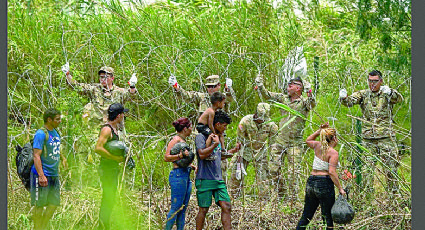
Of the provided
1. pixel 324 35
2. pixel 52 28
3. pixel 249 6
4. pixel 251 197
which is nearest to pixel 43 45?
pixel 52 28

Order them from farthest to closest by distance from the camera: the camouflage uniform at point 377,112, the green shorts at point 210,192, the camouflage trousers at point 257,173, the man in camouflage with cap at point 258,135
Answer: the man in camouflage with cap at point 258,135
the camouflage uniform at point 377,112
the camouflage trousers at point 257,173
the green shorts at point 210,192

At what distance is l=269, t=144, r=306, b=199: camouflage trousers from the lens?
7.88m

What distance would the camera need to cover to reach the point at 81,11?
1230 centimetres

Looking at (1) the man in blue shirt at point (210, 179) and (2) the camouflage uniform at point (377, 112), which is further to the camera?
(2) the camouflage uniform at point (377, 112)

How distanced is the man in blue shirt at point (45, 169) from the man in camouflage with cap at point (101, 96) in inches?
79.4

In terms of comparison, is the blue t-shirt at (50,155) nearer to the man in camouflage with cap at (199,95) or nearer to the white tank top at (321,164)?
the man in camouflage with cap at (199,95)

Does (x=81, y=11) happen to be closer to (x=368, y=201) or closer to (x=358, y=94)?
(x=358, y=94)

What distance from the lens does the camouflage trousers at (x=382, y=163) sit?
7050 millimetres

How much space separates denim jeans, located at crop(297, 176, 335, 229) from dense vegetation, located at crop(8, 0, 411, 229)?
0.43m

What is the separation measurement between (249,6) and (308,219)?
17.6 feet

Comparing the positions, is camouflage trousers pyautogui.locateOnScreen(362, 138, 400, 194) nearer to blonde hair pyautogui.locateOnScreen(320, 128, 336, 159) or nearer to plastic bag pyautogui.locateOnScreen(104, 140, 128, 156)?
blonde hair pyautogui.locateOnScreen(320, 128, 336, 159)

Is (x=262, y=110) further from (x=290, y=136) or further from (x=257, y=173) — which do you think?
(x=257, y=173)

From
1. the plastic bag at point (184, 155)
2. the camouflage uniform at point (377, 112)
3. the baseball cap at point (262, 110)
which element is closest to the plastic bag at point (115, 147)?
the plastic bag at point (184, 155)

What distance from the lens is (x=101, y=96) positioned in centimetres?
924
